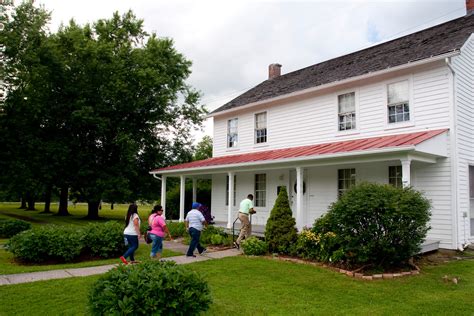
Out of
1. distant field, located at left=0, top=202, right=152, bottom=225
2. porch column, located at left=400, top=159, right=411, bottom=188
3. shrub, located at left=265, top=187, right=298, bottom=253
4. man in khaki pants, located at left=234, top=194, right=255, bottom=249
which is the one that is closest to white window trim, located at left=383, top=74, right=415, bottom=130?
porch column, located at left=400, top=159, right=411, bottom=188

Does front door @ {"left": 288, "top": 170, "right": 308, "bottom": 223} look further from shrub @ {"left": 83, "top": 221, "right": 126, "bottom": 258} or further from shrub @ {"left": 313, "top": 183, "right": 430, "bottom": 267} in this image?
shrub @ {"left": 83, "top": 221, "right": 126, "bottom": 258}

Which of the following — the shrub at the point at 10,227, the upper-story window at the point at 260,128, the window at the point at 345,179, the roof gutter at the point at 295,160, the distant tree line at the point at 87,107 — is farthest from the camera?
the distant tree line at the point at 87,107

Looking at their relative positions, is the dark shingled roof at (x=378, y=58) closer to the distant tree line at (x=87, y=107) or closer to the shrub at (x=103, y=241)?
the distant tree line at (x=87, y=107)

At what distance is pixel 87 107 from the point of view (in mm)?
22500

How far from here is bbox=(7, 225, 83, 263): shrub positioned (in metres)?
10.1

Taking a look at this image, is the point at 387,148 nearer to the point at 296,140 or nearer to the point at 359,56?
the point at 296,140

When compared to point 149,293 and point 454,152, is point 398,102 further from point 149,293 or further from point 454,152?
Result: point 149,293

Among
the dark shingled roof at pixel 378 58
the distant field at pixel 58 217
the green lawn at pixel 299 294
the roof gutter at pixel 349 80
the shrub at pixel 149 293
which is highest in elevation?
the dark shingled roof at pixel 378 58

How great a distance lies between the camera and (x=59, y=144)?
899 inches

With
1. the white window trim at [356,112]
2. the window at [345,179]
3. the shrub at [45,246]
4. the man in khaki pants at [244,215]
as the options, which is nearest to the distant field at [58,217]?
the shrub at [45,246]

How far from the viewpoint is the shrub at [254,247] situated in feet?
36.8

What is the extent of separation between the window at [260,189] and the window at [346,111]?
4493 millimetres

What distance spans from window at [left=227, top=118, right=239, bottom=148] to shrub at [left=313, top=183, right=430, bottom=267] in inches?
418

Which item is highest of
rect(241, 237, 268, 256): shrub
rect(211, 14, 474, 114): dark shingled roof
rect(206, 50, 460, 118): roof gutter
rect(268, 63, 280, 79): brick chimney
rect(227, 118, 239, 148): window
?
rect(268, 63, 280, 79): brick chimney
